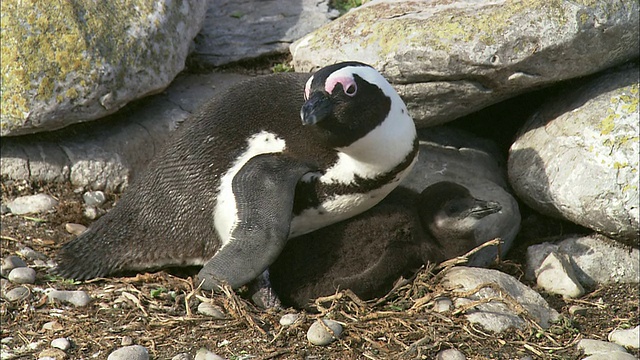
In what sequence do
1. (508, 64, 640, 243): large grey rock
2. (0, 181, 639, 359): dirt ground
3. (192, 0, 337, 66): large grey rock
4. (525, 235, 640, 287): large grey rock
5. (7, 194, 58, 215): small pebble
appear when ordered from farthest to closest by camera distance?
(192, 0, 337, 66): large grey rock, (7, 194, 58, 215): small pebble, (525, 235, 640, 287): large grey rock, (508, 64, 640, 243): large grey rock, (0, 181, 639, 359): dirt ground

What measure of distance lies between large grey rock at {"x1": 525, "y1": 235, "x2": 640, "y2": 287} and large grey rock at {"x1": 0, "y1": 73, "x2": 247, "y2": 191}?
1946 mm

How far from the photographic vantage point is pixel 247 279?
3.54 meters

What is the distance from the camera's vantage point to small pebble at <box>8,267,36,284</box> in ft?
13.4

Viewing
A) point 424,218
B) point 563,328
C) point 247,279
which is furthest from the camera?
point 424,218

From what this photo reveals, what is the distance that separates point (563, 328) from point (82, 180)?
2.68 metres

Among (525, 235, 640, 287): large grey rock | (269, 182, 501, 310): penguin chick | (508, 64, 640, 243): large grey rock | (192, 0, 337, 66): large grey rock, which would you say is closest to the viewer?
(269, 182, 501, 310): penguin chick

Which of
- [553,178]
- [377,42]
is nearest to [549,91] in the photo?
[553,178]

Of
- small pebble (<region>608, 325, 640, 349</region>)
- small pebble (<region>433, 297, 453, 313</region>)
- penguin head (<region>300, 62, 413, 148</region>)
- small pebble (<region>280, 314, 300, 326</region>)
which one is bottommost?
small pebble (<region>608, 325, 640, 349</region>)

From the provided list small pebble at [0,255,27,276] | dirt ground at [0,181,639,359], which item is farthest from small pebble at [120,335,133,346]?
small pebble at [0,255,27,276]

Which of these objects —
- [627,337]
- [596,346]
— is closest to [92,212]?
[596,346]

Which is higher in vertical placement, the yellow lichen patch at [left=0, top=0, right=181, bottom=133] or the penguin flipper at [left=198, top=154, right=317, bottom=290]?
the yellow lichen patch at [left=0, top=0, right=181, bottom=133]

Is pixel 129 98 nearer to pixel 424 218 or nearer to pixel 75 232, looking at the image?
pixel 75 232

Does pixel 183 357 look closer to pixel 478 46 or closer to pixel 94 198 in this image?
pixel 94 198

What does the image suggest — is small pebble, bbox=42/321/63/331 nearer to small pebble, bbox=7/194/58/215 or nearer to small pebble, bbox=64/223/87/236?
small pebble, bbox=64/223/87/236
